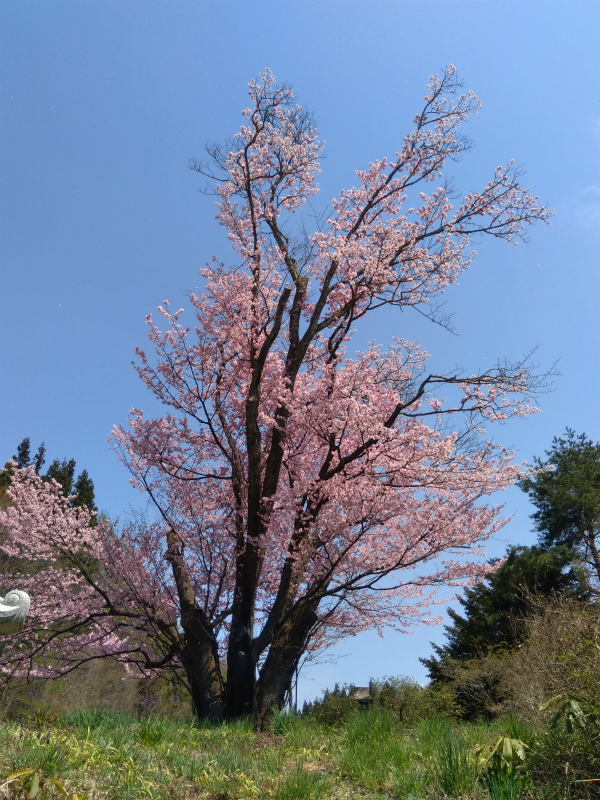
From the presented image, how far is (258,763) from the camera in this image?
4.38m

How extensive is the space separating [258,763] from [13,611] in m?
2.08

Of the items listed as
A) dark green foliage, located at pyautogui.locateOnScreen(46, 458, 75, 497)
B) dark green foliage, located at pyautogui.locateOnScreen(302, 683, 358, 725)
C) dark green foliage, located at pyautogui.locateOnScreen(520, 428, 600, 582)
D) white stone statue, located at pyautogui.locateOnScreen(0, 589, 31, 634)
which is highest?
dark green foliage, located at pyautogui.locateOnScreen(46, 458, 75, 497)

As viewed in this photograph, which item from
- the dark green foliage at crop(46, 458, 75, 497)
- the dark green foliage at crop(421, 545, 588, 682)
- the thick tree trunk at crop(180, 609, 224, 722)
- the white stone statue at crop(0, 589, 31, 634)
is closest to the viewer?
the white stone statue at crop(0, 589, 31, 634)

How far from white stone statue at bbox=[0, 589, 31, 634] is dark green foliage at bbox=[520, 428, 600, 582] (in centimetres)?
1914

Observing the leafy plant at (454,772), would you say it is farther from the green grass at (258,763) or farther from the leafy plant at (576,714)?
the leafy plant at (576,714)

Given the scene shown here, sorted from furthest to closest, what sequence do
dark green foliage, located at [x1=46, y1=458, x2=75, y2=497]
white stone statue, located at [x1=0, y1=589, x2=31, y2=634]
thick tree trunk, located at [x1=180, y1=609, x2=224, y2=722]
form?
dark green foliage, located at [x1=46, y1=458, x2=75, y2=497]
thick tree trunk, located at [x1=180, y1=609, x2=224, y2=722]
white stone statue, located at [x1=0, y1=589, x2=31, y2=634]

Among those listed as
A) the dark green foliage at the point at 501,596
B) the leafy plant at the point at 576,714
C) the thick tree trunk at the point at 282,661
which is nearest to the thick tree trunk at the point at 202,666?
the thick tree trunk at the point at 282,661

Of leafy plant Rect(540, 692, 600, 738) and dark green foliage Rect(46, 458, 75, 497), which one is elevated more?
dark green foliage Rect(46, 458, 75, 497)

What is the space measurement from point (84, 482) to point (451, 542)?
27.6 metres

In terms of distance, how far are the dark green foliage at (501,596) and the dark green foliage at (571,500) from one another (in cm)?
66

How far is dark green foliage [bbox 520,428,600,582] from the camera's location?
20547 millimetres

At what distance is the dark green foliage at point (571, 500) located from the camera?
67.4 ft

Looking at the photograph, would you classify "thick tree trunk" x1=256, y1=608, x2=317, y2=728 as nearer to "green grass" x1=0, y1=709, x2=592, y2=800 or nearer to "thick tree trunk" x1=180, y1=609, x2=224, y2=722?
"thick tree trunk" x1=180, y1=609, x2=224, y2=722

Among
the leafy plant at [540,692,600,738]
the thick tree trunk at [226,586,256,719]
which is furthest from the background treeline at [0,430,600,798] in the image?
the thick tree trunk at [226,586,256,719]
